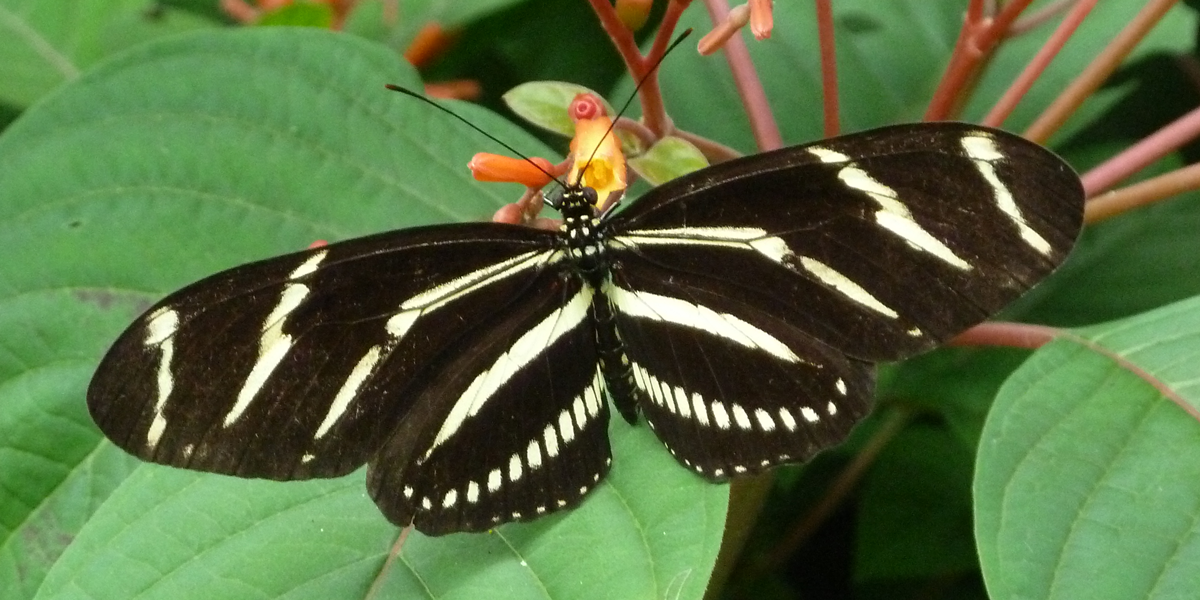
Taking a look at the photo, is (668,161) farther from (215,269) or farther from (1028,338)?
(215,269)

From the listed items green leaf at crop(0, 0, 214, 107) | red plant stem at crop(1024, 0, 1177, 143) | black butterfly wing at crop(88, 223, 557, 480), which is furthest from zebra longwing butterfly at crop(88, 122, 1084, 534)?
green leaf at crop(0, 0, 214, 107)

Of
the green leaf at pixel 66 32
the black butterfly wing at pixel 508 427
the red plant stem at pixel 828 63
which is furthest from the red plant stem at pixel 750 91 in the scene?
the green leaf at pixel 66 32

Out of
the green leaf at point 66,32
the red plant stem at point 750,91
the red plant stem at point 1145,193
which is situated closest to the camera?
the red plant stem at point 1145,193

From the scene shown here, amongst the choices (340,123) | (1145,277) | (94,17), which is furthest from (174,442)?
(1145,277)

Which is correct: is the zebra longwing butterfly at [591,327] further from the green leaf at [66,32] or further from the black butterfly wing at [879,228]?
the green leaf at [66,32]

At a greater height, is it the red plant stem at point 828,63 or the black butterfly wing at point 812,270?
the red plant stem at point 828,63

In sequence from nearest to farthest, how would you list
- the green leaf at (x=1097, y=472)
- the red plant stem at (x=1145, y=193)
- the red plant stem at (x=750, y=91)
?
the green leaf at (x=1097, y=472), the red plant stem at (x=1145, y=193), the red plant stem at (x=750, y=91)
